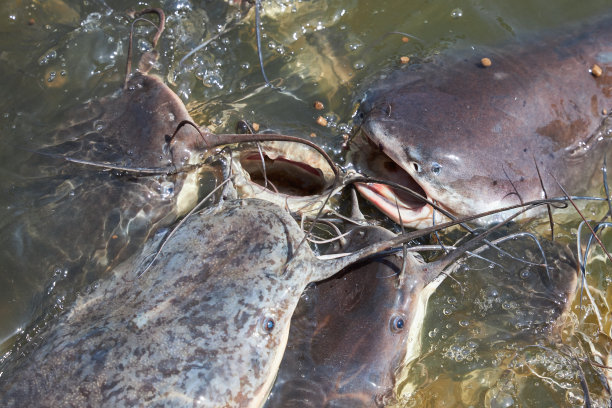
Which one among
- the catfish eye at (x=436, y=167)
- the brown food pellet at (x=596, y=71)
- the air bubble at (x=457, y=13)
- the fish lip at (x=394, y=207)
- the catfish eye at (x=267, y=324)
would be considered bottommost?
the fish lip at (x=394, y=207)

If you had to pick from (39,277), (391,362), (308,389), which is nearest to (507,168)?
(391,362)

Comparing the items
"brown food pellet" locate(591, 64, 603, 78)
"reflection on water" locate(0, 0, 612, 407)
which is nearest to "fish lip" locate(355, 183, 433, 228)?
"reflection on water" locate(0, 0, 612, 407)

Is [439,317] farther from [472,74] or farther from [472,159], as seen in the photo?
[472,74]

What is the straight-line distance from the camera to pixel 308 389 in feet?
6.66

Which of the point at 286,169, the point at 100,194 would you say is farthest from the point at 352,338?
the point at 100,194

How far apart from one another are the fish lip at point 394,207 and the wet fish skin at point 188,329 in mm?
654

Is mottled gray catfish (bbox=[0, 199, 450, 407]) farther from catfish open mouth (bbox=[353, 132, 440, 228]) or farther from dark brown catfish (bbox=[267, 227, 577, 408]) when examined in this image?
catfish open mouth (bbox=[353, 132, 440, 228])

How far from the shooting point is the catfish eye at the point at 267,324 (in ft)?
5.93

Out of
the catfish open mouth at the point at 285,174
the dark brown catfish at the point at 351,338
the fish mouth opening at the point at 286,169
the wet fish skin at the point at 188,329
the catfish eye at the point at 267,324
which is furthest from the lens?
the fish mouth opening at the point at 286,169

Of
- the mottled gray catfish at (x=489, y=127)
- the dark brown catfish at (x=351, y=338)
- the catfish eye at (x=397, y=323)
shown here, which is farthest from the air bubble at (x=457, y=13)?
the catfish eye at (x=397, y=323)

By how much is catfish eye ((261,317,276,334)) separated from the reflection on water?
26.8 inches

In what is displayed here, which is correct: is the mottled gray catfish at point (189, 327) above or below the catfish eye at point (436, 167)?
above

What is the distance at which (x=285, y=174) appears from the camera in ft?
8.90

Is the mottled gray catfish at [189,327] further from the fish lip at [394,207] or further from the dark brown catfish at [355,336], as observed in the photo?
Answer: the fish lip at [394,207]
